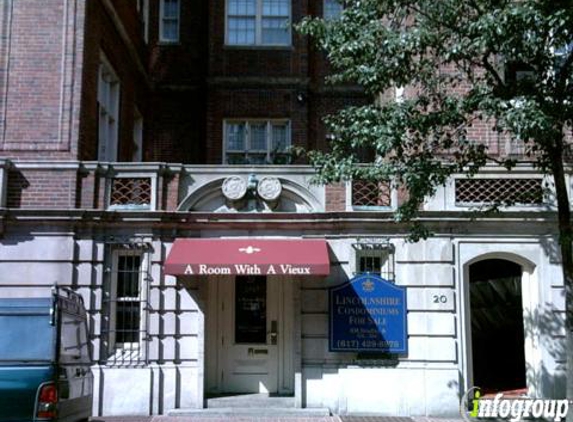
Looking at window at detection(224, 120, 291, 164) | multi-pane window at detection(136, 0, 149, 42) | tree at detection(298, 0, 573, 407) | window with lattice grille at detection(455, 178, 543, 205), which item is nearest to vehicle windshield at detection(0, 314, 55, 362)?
tree at detection(298, 0, 573, 407)

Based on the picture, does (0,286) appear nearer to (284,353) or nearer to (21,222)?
(21,222)

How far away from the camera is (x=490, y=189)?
513 inches

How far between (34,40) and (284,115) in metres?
8.29

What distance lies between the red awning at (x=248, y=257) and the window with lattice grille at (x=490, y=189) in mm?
2855

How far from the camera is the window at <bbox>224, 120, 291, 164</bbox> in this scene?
19656 mm

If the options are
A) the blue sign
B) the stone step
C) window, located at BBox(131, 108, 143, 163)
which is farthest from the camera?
window, located at BBox(131, 108, 143, 163)

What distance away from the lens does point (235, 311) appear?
534 inches

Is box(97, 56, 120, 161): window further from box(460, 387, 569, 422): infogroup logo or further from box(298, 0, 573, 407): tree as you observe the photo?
box(460, 387, 569, 422): infogroup logo

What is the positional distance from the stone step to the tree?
4022mm

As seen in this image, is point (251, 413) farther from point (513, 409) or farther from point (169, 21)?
point (169, 21)

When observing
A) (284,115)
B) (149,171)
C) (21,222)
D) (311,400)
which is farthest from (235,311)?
(284,115)

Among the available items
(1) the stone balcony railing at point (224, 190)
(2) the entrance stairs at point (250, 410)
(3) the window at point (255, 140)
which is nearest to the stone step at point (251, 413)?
(2) the entrance stairs at point (250, 410)

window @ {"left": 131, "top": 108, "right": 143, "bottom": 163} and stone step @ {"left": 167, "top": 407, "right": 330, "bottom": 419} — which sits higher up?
window @ {"left": 131, "top": 108, "right": 143, "bottom": 163}

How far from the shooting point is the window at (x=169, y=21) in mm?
21281
